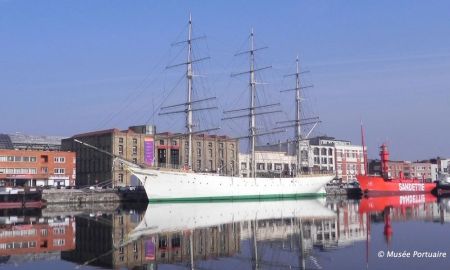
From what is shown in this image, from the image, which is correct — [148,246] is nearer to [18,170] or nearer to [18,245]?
[18,245]

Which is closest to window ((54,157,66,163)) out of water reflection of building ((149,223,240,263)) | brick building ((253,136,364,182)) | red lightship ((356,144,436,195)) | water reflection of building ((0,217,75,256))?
brick building ((253,136,364,182))

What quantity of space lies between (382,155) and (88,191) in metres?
64.1

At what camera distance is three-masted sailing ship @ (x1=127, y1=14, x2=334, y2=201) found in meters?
79.1

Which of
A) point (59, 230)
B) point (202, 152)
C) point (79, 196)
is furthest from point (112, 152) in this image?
point (59, 230)

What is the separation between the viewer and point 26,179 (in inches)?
4075

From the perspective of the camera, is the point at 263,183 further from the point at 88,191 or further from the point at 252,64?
the point at 88,191

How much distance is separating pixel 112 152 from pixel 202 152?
23.3 m

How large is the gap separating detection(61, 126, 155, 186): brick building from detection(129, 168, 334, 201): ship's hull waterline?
→ 98.4 ft

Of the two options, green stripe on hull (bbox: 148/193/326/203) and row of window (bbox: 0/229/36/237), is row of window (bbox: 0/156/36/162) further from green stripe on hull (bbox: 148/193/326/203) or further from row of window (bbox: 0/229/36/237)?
row of window (bbox: 0/229/36/237)

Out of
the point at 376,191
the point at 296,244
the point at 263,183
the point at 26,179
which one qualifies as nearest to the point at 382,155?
the point at 376,191

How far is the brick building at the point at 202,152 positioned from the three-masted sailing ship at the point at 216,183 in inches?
748

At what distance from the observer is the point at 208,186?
83375 mm

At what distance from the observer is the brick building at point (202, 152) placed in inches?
4779

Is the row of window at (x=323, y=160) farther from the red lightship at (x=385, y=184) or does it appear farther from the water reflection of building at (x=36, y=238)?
the water reflection of building at (x=36, y=238)
